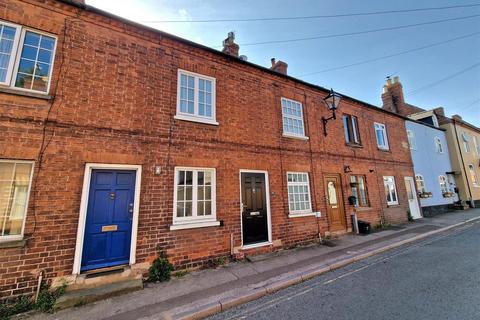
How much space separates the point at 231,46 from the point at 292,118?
4092mm

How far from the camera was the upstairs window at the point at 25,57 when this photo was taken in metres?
4.55

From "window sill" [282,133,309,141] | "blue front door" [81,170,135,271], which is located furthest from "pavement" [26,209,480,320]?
"window sill" [282,133,309,141]

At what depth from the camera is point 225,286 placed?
4617 mm

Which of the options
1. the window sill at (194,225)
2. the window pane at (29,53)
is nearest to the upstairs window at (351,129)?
the window sill at (194,225)

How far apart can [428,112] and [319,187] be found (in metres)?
17.9

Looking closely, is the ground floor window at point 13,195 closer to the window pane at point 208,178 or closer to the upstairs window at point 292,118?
the window pane at point 208,178

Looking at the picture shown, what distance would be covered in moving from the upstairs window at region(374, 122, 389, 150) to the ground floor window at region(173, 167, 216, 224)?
1119 cm

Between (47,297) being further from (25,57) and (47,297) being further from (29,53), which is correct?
(29,53)

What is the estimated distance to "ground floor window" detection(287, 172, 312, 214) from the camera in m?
7.96

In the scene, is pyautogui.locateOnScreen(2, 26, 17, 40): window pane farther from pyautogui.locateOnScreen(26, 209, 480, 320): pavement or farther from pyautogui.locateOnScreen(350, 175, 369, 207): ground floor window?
pyautogui.locateOnScreen(350, 175, 369, 207): ground floor window

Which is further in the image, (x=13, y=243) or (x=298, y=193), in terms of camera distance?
(x=298, y=193)

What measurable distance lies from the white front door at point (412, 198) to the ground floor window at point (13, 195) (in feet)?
56.8

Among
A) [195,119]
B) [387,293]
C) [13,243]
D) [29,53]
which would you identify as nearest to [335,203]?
[387,293]

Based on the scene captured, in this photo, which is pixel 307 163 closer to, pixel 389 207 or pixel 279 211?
pixel 279 211
